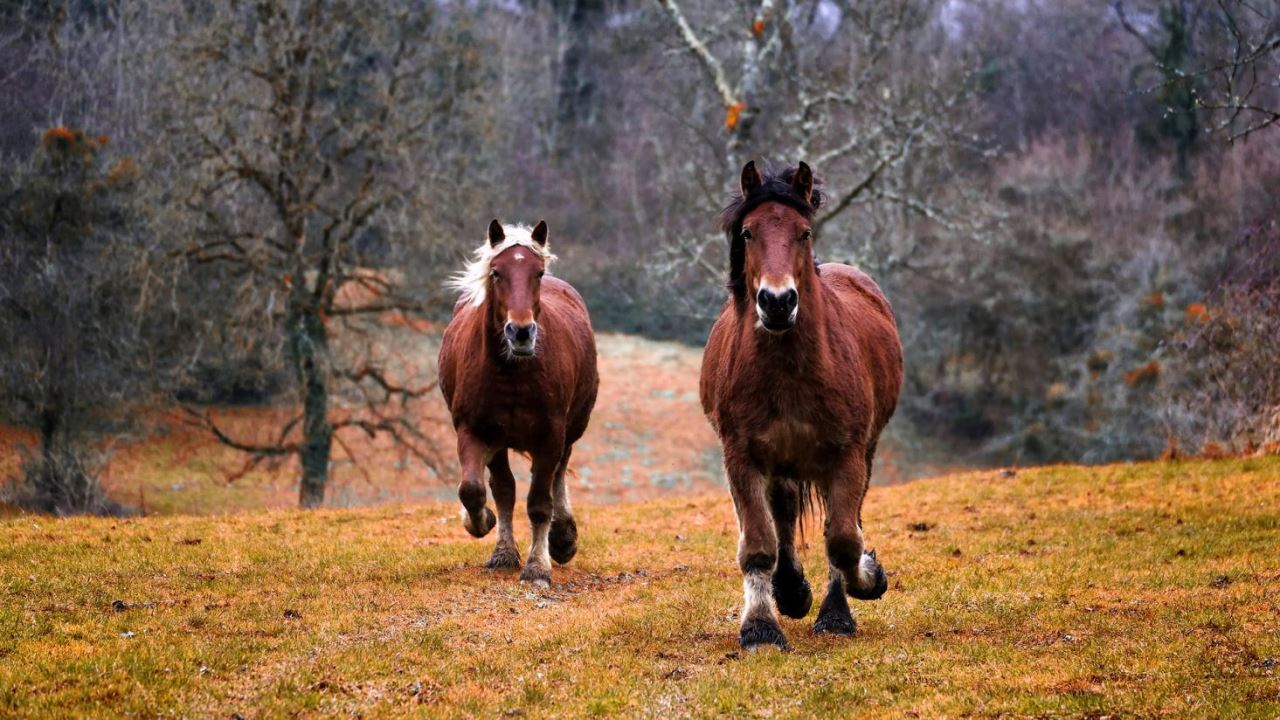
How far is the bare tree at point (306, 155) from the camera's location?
72.3 feet

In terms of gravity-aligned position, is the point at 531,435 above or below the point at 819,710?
above

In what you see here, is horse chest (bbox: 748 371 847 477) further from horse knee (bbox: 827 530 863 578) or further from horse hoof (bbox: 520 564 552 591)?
horse hoof (bbox: 520 564 552 591)

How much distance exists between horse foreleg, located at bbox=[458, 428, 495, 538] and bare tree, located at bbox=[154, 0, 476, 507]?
1327 cm

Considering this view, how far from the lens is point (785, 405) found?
7184 millimetres

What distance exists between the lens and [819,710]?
589 centimetres

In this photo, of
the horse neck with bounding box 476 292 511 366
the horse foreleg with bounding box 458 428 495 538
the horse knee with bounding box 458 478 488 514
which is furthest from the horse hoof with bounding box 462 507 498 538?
the horse neck with bounding box 476 292 511 366

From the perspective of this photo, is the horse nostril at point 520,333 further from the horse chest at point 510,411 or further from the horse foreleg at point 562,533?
the horse foreleg at point 562,533

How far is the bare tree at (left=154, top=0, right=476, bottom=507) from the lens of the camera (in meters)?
22.0

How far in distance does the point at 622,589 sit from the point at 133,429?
53.6ft

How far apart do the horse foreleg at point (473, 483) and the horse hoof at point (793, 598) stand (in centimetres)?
289

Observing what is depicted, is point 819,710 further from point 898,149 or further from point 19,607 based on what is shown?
point 898,149

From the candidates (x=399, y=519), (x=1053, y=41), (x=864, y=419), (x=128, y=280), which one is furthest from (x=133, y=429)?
(x=1053, y=41)

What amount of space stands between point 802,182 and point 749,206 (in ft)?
1.24

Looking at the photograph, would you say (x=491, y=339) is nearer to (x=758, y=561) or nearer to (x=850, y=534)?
(x=758, y=561)
